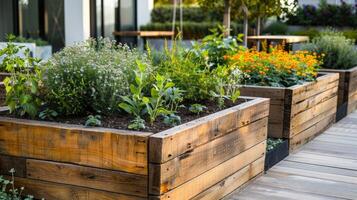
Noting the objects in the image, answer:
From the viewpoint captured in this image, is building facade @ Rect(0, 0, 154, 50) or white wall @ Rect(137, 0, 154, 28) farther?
white wall @ Rect(137, 0, 154, 28)

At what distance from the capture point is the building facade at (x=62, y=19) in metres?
13.6

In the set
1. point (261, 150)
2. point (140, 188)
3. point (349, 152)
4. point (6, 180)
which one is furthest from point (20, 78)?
point (349, 152)

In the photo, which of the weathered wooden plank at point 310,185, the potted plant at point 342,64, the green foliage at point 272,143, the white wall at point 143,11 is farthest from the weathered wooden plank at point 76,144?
the white wall at point 143,11

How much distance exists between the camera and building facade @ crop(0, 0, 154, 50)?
13.6 meters

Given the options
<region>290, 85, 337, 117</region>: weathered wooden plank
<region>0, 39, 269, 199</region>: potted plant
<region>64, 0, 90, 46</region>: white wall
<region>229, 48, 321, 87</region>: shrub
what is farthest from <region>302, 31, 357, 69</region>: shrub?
<region>64, 0, 90, 46</region>: white wall

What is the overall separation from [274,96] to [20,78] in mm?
2304

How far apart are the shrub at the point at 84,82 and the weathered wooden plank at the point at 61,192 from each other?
1.63 ft

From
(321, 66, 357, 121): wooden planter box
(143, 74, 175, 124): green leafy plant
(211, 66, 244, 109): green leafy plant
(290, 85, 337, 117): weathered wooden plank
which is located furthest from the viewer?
(321, 66, 357, 121): wooden planter box

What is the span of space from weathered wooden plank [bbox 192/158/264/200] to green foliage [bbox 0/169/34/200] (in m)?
0.98

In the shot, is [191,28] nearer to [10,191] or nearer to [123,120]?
[123,120]

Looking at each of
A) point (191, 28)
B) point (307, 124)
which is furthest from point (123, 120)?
point (191, 28)

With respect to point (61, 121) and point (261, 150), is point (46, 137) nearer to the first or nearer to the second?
point (61, 121)

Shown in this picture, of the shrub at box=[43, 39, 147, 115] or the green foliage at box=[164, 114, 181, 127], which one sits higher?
the shrub at box=[43, 39, 147, 115]

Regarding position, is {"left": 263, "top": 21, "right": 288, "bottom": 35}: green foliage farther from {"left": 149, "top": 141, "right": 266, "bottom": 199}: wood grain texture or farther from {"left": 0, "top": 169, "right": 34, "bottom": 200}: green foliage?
{"left": 0, "top": 169, "right": 34, "bottom": 200}: green foliage
